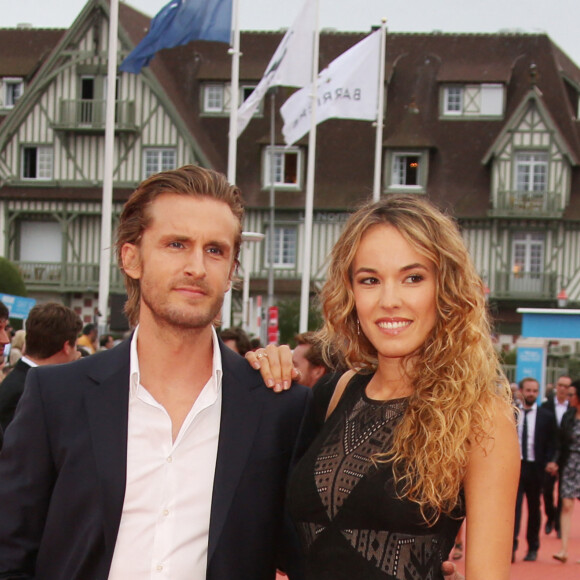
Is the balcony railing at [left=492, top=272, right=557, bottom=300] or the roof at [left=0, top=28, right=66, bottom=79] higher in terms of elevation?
the roof at [left=0, top=28, right=66, bottom=79]

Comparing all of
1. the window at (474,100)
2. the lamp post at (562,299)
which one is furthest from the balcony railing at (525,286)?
the window at (474,100)

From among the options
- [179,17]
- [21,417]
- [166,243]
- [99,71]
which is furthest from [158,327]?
[99,71]

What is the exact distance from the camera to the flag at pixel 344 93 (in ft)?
72.0

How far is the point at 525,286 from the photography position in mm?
35125

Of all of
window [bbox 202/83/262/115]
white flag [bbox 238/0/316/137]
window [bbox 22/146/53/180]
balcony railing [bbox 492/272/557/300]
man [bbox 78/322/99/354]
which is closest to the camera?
man [bbox 78/322/99/354]

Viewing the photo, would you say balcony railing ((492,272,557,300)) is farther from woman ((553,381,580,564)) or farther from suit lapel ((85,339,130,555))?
suit lapel ((85,339,130,555))

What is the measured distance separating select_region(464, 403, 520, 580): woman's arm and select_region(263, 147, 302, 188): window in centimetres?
3330

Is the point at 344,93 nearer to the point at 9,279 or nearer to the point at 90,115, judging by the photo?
the point at 9,279

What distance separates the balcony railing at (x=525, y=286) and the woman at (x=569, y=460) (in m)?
22.5

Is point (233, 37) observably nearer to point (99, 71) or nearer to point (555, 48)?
point (99, 71)

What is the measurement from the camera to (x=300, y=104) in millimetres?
21875

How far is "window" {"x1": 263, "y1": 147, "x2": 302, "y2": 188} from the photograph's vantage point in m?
36.4

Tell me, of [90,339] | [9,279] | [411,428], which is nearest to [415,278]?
[411,428]

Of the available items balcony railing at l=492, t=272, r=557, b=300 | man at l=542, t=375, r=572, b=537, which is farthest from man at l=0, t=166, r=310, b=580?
balcony railing at l=492, t=272, r=557, b=300
